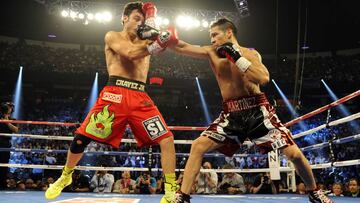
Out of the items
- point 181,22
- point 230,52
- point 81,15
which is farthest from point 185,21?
point 230,52

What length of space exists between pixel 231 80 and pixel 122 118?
29.9 inches

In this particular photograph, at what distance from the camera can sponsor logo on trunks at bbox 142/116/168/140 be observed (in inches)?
92.8

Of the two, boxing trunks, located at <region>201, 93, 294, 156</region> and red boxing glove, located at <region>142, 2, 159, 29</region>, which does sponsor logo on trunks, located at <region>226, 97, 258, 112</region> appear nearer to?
boxing trunks, located at <region>201, 93, 294, 156</region>

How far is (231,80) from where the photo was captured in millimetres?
2258

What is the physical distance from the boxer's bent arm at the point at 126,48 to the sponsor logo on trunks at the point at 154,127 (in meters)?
0.43

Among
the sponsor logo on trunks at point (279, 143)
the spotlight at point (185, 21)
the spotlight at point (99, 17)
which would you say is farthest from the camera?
the spotlight at point (185, 21)

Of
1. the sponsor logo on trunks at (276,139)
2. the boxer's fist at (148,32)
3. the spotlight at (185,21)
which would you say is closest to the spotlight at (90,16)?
the spotlight at (185,21)

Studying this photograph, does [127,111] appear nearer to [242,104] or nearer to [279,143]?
[242,104]

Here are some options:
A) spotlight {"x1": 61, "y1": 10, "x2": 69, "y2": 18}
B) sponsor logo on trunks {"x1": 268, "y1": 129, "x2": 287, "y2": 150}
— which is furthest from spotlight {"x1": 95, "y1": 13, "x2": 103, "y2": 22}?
sponsor logo on trunks {"x1": 268, "y1": 129, "x2": 287, "y2": 150}

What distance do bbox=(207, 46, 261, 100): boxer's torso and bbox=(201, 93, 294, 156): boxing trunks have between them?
4 centimetres

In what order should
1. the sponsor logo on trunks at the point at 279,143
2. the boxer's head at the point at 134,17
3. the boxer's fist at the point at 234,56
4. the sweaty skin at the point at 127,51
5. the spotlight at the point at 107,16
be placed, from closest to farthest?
the boxer's fist at the point at 234,56 → the sponsor logo on trunks at the point at 279,143 → the sweaty skin at the point at 127,51 → the boxer's head at the point at 134,17 → the spotlight at the point at 107,16

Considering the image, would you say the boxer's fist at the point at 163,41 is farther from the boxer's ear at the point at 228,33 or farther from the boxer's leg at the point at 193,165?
the boxer's leg at the point at 193,165

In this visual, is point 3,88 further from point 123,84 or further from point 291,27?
point 123,84

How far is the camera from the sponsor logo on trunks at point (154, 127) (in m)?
2.36
